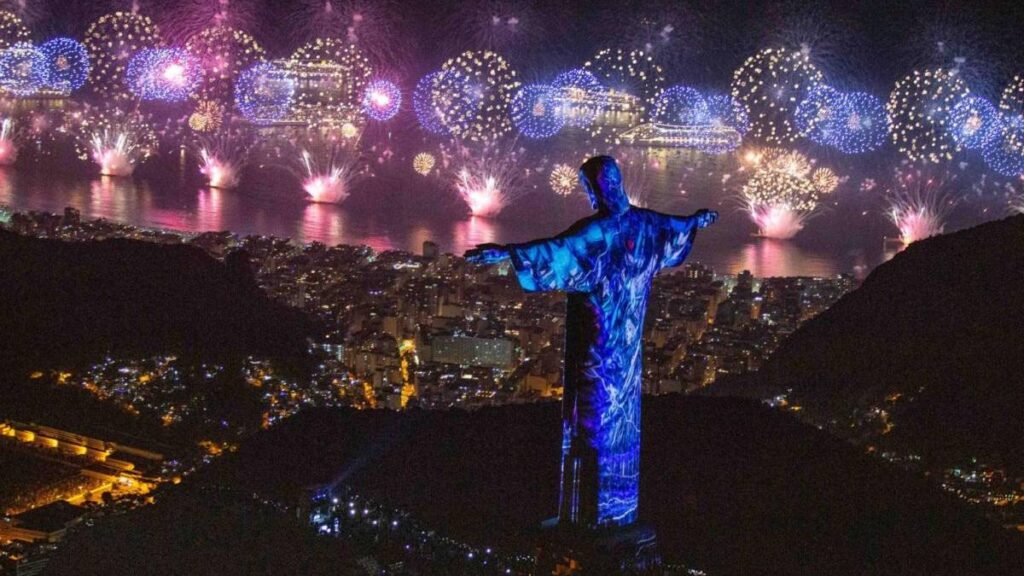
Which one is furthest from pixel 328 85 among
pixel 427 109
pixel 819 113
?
pixel 819 113

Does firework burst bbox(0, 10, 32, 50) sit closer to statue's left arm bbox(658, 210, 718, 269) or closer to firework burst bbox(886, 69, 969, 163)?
firework burst bbox(886, 69, 969, 163)

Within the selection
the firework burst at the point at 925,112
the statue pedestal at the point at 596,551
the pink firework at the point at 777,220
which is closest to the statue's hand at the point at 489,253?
the statue pedestal at the point at 596,551

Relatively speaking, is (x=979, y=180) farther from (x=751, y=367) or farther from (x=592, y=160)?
(x=592, y=160)

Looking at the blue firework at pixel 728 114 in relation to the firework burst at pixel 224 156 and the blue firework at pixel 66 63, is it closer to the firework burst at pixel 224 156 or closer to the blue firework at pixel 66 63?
the firework burst at pixel 224 156

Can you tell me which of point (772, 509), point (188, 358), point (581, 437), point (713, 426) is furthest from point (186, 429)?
point (581, 437)

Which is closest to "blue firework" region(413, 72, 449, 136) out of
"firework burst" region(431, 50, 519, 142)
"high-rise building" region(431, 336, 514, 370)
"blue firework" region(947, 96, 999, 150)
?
"firework burst" region(431, 50, 519, 142)

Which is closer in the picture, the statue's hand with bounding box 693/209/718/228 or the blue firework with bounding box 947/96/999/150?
the statue's hand with bounding box 693/209/718/228
